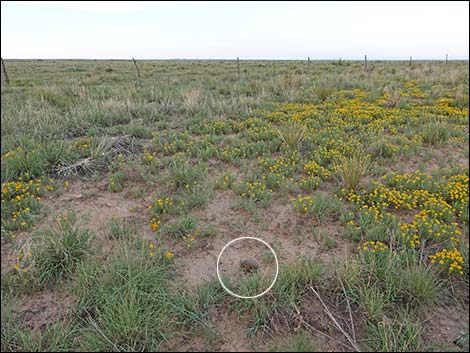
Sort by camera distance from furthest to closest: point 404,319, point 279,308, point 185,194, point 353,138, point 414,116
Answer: point 414,116 < point 353,138 < point 185,194 < point 279,308 < point 404,319

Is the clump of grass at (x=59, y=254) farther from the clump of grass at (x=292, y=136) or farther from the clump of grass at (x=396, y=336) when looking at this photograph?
the clump of grass at (x=292, y=136)

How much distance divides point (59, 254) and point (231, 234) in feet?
5.84

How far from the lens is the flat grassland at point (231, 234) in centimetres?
243

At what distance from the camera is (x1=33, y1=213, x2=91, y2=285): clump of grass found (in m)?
2.88

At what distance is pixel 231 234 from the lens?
3.66 meters

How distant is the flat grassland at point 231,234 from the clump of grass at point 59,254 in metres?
0.01

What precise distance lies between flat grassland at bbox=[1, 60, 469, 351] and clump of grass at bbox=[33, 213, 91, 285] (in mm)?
15

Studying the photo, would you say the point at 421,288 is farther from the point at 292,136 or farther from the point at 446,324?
the point at 292,136

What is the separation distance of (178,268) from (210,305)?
1.96 ft

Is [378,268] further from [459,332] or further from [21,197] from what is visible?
[21,197]

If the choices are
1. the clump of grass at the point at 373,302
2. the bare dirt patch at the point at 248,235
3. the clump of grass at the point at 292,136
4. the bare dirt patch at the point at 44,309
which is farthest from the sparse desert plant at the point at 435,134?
the bare dirt patch at the point at 44,309

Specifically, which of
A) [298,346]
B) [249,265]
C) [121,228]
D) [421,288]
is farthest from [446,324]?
[121,228]

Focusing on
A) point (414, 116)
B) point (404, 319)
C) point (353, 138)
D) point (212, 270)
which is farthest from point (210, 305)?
point (414, 116)

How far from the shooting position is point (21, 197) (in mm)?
4020
